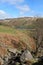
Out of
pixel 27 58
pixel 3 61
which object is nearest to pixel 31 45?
pixel 3 61

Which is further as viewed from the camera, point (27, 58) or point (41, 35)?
→ point (41, 35)

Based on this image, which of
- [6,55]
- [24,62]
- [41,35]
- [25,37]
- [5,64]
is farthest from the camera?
[25,37]

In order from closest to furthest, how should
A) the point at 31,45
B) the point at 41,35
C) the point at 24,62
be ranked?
the point at 24,62 → the point at 41,35 → the point at 31,45

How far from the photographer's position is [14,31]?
235 feet

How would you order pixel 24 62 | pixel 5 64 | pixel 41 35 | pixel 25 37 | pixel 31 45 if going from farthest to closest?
pixel 25 37 → pixel 31 45 → pixel 41 35 → pixel 5 64 → pixel 24 62

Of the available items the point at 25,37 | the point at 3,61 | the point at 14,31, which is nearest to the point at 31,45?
the point at 25,37

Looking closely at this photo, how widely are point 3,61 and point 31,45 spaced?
21525 millimetres

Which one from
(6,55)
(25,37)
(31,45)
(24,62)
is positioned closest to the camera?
(24,62)

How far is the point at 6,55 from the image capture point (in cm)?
5031

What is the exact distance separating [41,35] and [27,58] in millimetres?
20115

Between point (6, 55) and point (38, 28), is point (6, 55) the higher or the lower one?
the lower one

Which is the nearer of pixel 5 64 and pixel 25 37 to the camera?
pixel 5 64

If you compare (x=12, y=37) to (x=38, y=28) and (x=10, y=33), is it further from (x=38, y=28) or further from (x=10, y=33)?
(x=38, y=28)

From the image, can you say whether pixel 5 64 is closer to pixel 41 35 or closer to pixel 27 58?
pixel 27 58
